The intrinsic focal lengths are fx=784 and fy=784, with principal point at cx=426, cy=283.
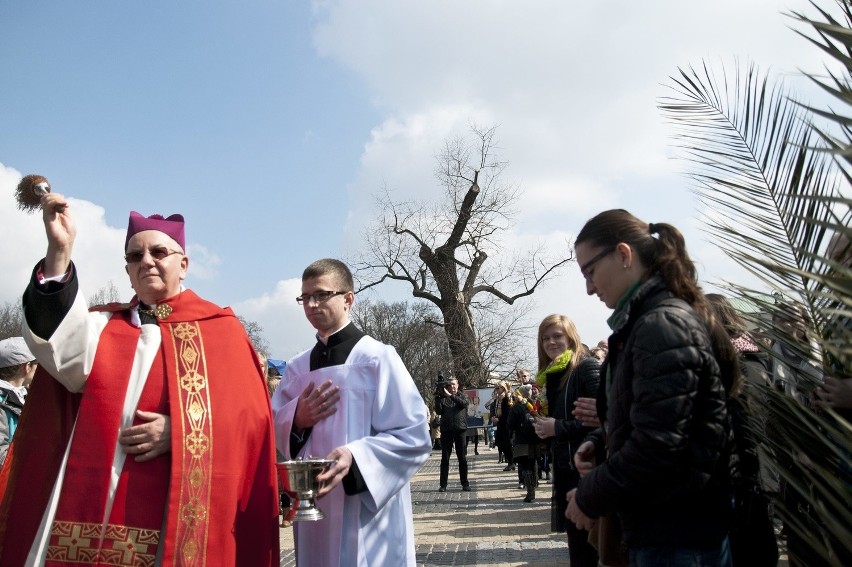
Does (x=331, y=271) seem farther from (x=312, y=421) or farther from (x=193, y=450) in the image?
(x=193, y=450)

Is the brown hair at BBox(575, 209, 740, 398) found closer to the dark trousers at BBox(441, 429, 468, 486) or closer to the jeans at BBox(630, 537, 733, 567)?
the jeans at BBox(630, 537, 733, 567)

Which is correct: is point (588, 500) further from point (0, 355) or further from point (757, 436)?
point (0, 355)

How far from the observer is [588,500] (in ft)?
8.15

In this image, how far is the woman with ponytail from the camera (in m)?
2.32

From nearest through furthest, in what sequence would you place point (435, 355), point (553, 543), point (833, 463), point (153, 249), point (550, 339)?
point (833, 463)
point (153, 249)
point (550, 339)
point (553, 543)
point (435, 355)

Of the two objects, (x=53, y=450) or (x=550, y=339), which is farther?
(x=550, y=339)

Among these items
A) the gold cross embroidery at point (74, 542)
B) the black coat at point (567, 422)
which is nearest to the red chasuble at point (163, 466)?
the gold cross embroidery at point (74, 542)

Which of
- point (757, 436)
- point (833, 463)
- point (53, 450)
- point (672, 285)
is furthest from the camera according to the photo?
point (53, 450)

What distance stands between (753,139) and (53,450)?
2786 millimetres

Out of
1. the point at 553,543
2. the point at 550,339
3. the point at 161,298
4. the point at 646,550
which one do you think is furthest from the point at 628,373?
the point at 553,543

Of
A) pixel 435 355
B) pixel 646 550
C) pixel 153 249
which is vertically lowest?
pixel 646 550

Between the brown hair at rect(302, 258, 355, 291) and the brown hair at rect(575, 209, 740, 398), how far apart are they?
133 centimetres

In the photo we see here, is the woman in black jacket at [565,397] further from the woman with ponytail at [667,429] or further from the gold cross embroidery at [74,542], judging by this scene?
the gold cross embroidery at [74,542]

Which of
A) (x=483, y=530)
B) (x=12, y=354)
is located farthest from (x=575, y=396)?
(x=483, y=530)
